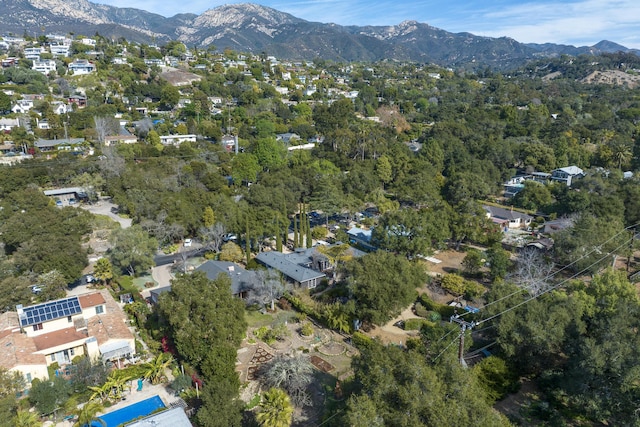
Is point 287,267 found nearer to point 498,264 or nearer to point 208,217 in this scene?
point 208,217

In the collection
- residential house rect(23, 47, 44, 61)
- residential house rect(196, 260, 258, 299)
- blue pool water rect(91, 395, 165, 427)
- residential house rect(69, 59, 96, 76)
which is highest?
residential house rect(23, 47, 44, 61)

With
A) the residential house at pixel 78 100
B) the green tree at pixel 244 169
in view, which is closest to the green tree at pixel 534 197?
the green tree at pixel 244 169

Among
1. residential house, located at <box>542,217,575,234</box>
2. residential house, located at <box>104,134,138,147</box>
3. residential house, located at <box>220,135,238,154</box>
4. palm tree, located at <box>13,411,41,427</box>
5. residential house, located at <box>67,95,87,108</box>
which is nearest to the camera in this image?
palm tree, located at <box>13,411,41,427</box>

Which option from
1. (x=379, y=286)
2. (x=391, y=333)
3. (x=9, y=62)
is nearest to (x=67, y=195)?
(x=379, y=286)

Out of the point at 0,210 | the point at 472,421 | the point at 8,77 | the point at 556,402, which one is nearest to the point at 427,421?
the point at 472,421

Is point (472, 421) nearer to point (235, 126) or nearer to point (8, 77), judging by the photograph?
point (235, 126)

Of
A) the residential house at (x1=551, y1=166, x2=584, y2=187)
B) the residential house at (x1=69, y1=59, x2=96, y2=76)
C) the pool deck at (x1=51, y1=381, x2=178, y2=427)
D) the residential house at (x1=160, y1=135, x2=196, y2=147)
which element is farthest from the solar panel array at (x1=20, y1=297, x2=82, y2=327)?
the residential house at (x1=69, y1=59, x2=96, y2=76)

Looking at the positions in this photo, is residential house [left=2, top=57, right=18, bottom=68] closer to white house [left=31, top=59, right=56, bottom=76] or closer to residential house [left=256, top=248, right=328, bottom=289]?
white house [left=31, top=59, right=56, bottom=76]
